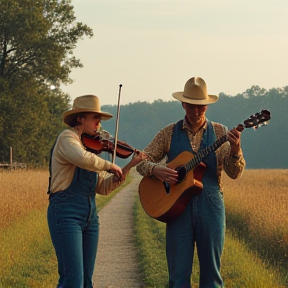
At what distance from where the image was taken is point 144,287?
789cm

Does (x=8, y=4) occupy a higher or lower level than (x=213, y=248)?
higher

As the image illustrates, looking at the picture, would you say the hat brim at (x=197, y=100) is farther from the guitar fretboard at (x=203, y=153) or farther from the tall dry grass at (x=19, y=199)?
the tall dry grass at (x=19, y=199)

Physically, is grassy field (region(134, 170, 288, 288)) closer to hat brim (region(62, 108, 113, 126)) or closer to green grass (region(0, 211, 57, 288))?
green grass (region(0, 211, 57, 288))

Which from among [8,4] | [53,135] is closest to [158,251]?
[8,4]

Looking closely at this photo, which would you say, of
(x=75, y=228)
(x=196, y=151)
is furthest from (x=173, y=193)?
(x=75, y=228)

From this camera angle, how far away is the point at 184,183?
5.14 metres

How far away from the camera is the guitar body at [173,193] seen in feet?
16.7

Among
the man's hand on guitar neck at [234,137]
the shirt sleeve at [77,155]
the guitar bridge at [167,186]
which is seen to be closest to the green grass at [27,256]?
the guitar bridge at [167,186]

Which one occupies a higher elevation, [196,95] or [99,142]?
[196,95]

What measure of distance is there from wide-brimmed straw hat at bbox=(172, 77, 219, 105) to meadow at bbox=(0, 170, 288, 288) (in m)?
2.45

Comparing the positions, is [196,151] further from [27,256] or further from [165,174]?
[27,256]

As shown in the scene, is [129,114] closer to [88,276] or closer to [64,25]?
[64,25]

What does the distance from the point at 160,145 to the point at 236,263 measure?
11.4 ft

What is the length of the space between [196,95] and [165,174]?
0.64 meters
